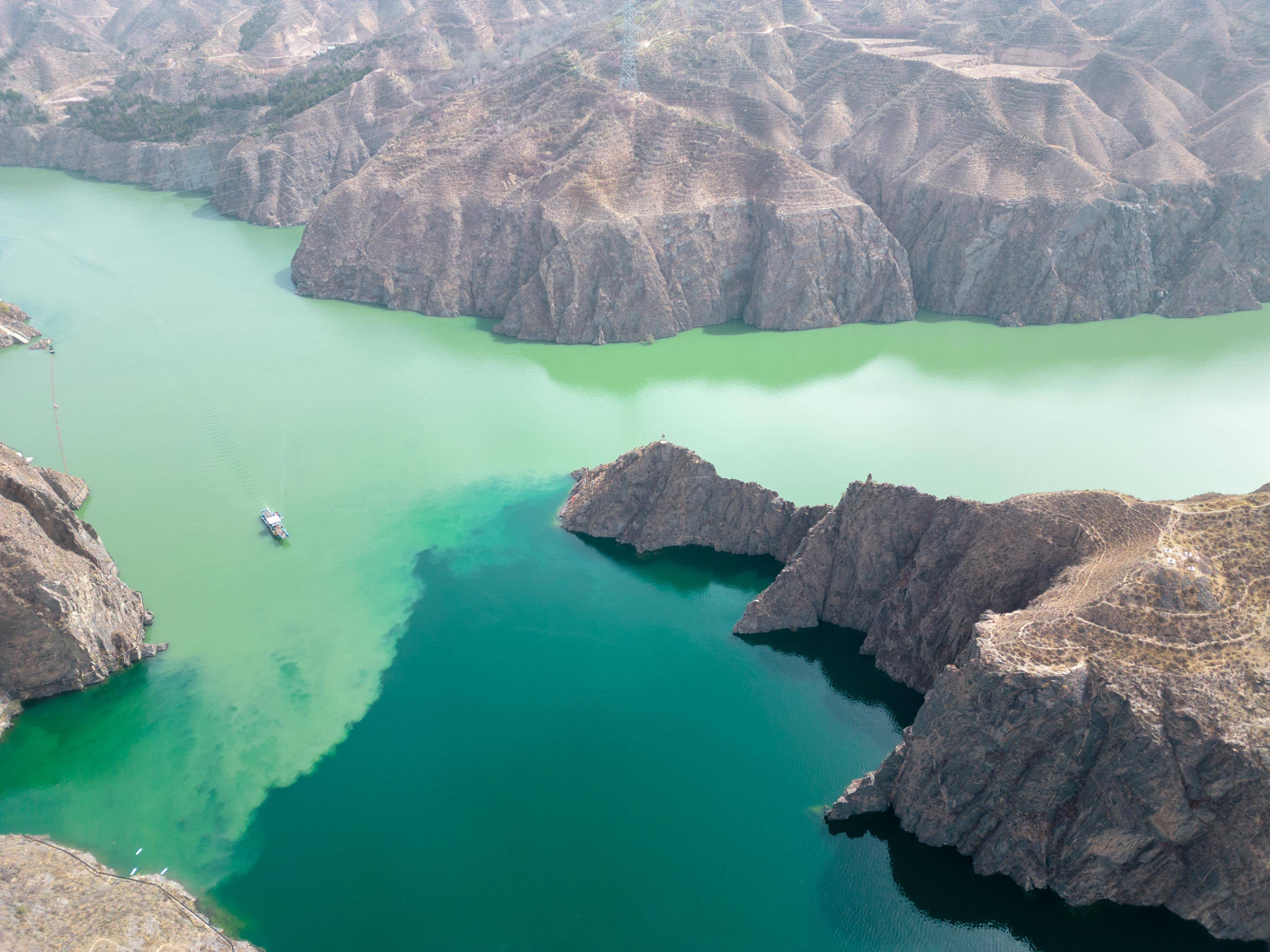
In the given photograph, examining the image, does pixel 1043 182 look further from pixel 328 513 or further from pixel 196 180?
pixel 196 180

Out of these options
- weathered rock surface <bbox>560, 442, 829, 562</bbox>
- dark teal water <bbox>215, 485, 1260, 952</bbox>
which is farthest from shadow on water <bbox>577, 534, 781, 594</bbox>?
dark teal water <bbox>215, 485, 1260, 952</bbox>

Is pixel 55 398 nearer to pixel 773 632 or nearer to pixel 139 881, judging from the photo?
pixel 139 881

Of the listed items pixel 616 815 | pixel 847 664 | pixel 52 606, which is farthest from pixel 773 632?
pixel 52 606

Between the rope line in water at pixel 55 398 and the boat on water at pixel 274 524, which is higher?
the boat on water at pixel 274 524

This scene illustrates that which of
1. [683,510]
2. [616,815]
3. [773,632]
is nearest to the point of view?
[616,815]

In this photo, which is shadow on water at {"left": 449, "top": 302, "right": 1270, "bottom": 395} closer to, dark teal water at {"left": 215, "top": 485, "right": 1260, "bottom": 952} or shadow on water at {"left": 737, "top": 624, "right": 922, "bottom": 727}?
shadow on water at {"left": 737, "top": 624, "right": 922, "bottom": 727}

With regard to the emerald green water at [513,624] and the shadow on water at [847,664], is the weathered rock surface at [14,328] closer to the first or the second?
the emerald green water at [513,624]

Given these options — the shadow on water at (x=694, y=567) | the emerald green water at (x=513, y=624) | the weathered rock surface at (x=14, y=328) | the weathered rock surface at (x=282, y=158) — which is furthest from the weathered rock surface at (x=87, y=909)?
the weathered rock surface at (x=282, y=158)
